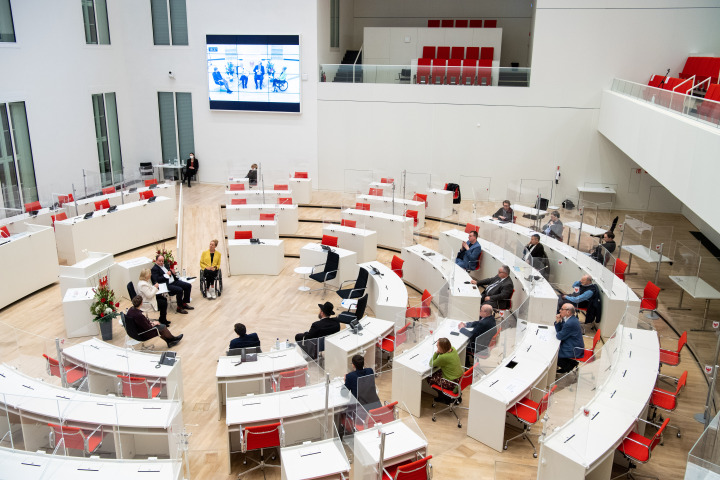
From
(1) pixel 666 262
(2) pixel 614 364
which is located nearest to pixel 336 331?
(2) pixel 614 364

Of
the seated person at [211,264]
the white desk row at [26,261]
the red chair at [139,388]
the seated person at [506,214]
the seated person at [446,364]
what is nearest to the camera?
the red chair at [139,388]

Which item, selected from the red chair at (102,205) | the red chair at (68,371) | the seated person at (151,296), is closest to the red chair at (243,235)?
the seated person at (151,296)

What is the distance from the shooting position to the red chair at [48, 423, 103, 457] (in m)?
6.29

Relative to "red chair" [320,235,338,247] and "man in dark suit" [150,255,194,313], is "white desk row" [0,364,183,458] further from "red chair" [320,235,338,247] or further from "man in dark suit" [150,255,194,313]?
"red chair" [320,235,338,247]

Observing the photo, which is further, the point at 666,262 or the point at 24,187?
the point at 24,187

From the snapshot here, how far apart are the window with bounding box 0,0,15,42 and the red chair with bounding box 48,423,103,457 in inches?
488

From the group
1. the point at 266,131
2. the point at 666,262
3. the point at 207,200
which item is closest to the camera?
the point at 666,262

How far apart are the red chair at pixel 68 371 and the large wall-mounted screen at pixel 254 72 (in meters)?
12.9

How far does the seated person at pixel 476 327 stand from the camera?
852 centimetres

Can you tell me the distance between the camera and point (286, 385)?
735cm

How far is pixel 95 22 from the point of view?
18.3 meters

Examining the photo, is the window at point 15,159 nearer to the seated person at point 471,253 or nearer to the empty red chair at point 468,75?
the seated person at point 471,253

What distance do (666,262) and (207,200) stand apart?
12.7m

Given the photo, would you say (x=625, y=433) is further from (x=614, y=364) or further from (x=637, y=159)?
(x=637, y=159)
